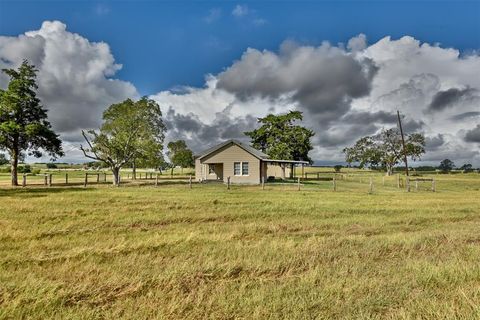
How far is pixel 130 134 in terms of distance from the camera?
3803 cm

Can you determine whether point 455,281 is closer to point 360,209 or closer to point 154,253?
point 154,253

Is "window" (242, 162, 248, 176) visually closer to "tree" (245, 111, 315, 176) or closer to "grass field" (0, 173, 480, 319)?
"tree" (245, 111, 315, 176)

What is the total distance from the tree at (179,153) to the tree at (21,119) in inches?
2133

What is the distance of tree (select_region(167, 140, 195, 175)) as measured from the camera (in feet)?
304

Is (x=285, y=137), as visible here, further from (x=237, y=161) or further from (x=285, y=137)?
(x=237, y=161)

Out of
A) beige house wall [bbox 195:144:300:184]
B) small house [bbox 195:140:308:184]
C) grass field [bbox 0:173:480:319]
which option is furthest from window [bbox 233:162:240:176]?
grass field [bbox 0:173:480:319]

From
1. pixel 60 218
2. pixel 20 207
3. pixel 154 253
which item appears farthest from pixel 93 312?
pixel 20 207

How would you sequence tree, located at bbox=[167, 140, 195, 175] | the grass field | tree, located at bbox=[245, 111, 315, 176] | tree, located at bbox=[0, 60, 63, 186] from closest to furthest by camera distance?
the grass field < tree, located at bbox=[0, 60, 63, 186] < tree, located at bbox=[245, 111, 315, 176] < tree, located at bbox=[167, 140, 195, 175]

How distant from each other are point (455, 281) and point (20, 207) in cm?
1559

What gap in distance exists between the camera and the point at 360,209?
1559cm

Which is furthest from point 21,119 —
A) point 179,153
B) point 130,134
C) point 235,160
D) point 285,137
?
point 179,153

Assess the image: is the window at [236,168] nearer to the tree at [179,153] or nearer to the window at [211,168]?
the window at [211,168]

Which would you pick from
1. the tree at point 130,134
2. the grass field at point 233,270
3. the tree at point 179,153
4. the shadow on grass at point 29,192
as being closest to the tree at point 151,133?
the tree at point 130,134

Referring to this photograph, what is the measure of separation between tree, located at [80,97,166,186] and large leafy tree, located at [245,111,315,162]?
22949mm
